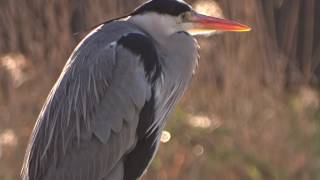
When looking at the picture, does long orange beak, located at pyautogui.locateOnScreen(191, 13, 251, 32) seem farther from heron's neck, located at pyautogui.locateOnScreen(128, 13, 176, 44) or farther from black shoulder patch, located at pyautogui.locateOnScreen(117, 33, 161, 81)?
black shoulder patch, located at pyautogui.locateOnScreen(117, 33, 161, 81)

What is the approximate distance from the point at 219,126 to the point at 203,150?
0.45ft

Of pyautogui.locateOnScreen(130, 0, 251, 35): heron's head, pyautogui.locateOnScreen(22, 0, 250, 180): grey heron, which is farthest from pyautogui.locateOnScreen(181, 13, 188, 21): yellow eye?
pyautogui.locateOnScreen(22, 0, 250, 180): grey heron

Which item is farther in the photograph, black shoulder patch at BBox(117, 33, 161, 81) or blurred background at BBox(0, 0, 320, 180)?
blurred background at BBox(0, 0, 320, 180)

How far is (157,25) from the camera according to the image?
147 inches

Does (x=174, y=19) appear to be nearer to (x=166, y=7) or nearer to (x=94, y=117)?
(x=166, y=7)

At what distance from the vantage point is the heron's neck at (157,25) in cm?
372

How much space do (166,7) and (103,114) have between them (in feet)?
1.38

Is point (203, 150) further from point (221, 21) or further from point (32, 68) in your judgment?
point (221, 21)

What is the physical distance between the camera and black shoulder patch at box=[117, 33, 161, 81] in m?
3.61

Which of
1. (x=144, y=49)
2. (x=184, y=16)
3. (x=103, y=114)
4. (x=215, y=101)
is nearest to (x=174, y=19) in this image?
(x=184, y=16)

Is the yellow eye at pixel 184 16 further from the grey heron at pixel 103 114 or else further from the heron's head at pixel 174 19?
the grey heron at pixel 103 114

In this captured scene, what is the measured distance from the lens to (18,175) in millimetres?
5031

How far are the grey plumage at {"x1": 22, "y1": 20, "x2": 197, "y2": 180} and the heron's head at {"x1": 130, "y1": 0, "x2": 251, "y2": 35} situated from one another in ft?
0.46

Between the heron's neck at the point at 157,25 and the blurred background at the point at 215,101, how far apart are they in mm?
1168
